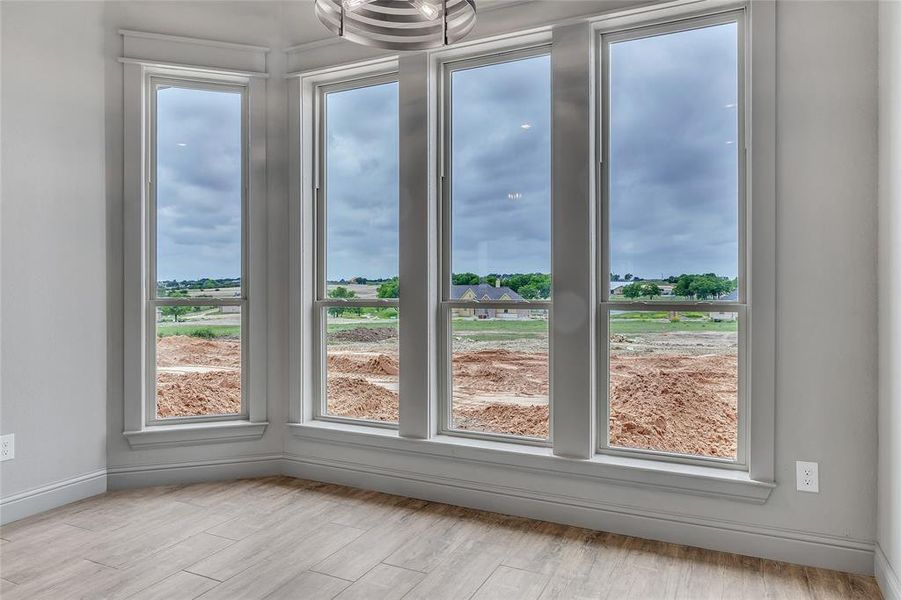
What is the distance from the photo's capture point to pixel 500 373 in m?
3.18

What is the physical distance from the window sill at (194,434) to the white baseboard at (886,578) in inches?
127

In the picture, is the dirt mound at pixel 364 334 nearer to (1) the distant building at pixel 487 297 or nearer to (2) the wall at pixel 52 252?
(1) the distant building at pixel 487 297

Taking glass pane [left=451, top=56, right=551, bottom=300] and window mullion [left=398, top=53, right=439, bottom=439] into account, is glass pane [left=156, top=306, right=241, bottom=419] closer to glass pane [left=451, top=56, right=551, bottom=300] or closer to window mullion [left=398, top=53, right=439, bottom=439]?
window mullion [left=398, top=53, right=439, bottom=439]

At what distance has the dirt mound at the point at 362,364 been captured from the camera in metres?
3.49

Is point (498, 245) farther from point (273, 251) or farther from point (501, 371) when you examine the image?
point (273, 251)

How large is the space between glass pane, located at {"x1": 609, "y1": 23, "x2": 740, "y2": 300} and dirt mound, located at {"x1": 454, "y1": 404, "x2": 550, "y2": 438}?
82 cm

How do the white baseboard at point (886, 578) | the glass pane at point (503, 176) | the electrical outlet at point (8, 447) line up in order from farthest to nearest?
the glass pane at point (503, 176)
the electrical outlet at point (8, 447)
the white baseboard at point (886, 578)

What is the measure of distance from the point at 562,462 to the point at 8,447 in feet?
9.31

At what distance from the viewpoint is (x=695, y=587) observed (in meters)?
2.23

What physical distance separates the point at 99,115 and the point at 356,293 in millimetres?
1827

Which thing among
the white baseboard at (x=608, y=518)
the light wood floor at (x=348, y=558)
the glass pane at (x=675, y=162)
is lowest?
the light wood floor at (x=348, y=558)

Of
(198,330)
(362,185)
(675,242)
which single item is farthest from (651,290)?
(198,330)

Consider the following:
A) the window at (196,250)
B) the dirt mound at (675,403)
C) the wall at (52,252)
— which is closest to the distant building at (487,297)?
the dirt mound at (675,403)

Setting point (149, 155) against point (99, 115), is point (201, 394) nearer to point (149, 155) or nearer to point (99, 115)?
point (149, 155)
